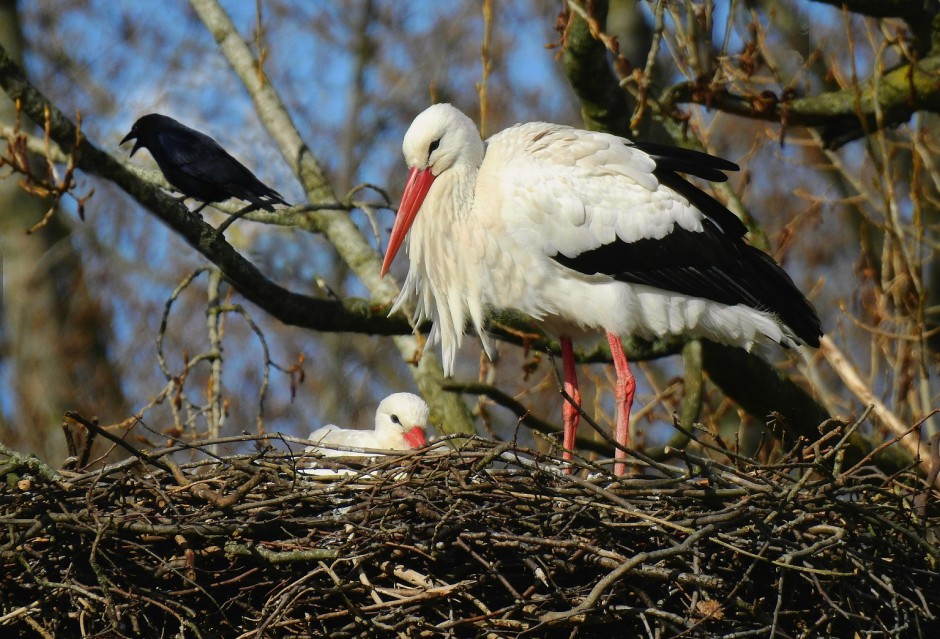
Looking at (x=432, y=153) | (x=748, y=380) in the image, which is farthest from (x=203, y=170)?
(x=748, y=380)

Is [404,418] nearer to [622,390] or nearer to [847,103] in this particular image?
[622,390]

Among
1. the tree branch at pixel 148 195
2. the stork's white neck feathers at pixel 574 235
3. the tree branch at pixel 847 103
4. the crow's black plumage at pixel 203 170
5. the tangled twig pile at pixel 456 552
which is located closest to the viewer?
the tangled twig pile at pixel 456 552

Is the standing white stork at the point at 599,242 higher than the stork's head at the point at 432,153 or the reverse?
the reverse

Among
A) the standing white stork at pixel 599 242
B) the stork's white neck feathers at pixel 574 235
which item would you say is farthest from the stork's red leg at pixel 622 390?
the stork's white neck feathers at pixel 574 235

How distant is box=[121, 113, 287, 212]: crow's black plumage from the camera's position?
638cm

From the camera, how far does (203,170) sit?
6453mm

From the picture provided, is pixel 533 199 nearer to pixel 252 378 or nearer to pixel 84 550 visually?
pixel 84 550

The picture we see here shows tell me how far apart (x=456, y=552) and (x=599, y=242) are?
1934 millimetres

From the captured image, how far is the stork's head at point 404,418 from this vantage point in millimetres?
5969

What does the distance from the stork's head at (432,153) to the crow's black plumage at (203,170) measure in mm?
686

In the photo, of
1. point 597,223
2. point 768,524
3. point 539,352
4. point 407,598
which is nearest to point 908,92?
point 597,223

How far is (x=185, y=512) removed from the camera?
13.7ft

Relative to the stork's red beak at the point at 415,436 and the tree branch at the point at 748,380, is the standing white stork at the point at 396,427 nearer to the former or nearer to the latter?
the stork's red beak at the point at 415,436

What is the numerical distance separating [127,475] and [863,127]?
12.4ft
